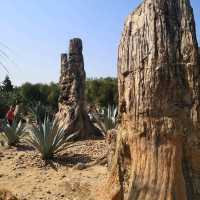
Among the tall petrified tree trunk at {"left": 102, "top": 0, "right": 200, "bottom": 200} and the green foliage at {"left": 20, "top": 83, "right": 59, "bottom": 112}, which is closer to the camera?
the tall petrified tree trunk at {"left": 102, "top": 0, "right": 200, "bottom": 200}

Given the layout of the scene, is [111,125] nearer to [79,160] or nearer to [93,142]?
[93,142]

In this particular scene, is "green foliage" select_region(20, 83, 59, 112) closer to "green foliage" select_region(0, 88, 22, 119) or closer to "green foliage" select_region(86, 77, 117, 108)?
"green foliage" select_region(86, 77, 117, 108)

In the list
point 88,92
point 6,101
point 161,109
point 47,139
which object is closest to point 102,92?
point 88,92

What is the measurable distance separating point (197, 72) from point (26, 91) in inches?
1341

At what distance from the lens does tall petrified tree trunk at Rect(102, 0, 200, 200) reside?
431cm

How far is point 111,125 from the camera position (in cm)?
1340

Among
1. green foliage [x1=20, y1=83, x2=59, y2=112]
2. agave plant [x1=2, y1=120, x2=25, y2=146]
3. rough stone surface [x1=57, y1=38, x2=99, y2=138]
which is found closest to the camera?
agave plant [x1=2, y1=120, x2=25, y2=146]

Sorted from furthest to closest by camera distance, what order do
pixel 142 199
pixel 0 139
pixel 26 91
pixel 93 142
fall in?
Result: 1. pixel 26 91
2. pixel 0 139
3. pixel 93 142
4. pixel 142 199

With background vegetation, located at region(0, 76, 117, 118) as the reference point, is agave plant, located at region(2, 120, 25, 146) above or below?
below

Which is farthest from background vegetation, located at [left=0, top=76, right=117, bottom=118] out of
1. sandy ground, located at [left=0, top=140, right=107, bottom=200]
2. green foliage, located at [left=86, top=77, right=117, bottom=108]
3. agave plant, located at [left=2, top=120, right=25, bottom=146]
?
sandy ground, located at [left=0, top=140, right=107, bottom=200]

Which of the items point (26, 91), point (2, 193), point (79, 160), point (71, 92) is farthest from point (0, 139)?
point (26, 91)

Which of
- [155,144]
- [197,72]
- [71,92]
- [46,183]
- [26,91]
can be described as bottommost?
[46,183]

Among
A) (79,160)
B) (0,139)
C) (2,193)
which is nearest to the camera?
(2,193)

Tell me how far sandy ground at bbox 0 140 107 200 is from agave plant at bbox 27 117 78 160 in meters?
0.18
